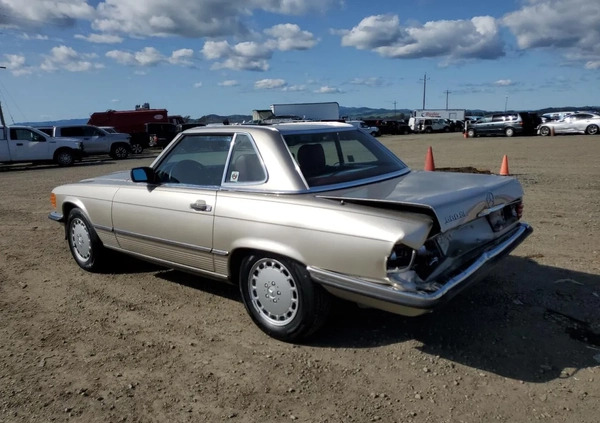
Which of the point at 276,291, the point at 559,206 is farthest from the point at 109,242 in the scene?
the point at 559,206

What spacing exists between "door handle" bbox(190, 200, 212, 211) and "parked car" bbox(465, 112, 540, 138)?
113 ft

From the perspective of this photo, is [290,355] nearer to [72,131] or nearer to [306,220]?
[306,220]

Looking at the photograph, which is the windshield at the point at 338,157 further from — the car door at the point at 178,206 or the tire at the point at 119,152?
the tire at the point at 119,152

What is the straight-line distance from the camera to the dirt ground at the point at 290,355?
292cm

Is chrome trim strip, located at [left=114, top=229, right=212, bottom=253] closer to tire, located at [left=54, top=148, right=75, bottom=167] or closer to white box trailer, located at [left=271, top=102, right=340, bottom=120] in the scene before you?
tire, located at [left=54, top=148, right=75, bottom=167]

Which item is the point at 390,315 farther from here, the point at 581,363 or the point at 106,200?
the point at 106,200

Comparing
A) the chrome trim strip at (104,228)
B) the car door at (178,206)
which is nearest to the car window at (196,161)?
the car door at (178,206)

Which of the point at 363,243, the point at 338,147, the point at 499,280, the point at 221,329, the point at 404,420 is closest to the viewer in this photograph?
the point at 404,420

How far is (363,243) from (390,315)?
1310mm

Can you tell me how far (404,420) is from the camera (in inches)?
110

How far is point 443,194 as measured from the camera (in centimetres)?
346

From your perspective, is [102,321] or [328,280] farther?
[102,321]

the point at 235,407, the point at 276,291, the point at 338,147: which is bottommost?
the point at 235,407

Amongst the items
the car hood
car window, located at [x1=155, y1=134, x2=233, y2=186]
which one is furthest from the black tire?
the car hood
